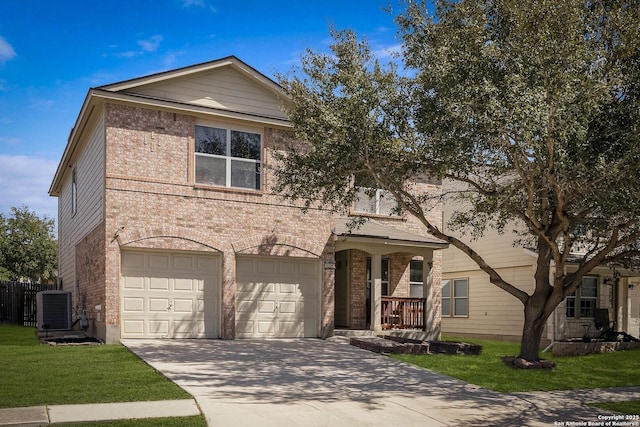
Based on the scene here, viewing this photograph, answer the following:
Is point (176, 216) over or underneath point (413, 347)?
over

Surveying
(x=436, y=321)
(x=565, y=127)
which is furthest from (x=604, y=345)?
(x=565, y=127)

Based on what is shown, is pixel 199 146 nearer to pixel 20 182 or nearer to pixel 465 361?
pixel 465 361

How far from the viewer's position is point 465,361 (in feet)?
49.0

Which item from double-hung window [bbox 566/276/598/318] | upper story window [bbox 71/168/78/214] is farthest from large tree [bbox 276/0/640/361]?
upper story window [bbox 71/168/78/214]

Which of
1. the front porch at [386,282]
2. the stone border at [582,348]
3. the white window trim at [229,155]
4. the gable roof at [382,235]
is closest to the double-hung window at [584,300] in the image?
the stone border at [582,348]

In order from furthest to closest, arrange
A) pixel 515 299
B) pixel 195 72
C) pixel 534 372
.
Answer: pixel 515 299 < pixel 195 72 < pixel 534 372

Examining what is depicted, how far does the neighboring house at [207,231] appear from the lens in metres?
16.0

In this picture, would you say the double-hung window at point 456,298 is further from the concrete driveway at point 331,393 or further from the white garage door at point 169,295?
the white garage door at point 169,295

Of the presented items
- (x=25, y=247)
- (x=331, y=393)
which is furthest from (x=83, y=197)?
(x=25, y=247)

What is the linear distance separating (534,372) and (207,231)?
28.9ft

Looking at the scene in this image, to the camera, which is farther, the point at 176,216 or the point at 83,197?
the point at 83,197

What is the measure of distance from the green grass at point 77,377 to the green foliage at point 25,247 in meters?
33.0

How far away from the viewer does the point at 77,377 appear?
10727 millimetres

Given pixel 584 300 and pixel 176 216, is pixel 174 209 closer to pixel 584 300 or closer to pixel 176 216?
pixel 176 216
